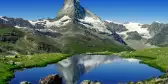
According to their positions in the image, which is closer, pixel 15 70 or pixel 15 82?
pixel 15 82

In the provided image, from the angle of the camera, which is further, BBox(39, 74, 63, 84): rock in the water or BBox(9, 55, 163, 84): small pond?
BBox(9, 55, 163, 84): small pond

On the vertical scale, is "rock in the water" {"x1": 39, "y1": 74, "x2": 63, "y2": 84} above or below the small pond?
above

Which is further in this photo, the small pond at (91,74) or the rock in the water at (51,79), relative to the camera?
the small pond at (91,74)

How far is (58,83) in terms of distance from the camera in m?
89.1

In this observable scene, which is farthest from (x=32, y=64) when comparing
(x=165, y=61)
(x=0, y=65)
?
(x=165, y=61)

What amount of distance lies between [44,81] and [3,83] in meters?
19.8

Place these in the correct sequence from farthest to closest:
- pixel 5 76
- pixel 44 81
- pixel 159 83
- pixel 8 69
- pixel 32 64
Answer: pixel 32 64
pixel 8 69
pixel 5 76
pixel 44 81
pixel 159 83

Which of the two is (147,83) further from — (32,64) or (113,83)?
(32,64)

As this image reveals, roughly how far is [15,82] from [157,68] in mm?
70011

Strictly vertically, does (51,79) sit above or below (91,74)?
above

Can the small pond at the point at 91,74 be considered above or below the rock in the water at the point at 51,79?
below

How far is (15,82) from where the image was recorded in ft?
340

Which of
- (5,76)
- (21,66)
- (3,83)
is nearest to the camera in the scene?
(3,83)

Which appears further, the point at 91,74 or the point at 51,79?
the point at 91,74
